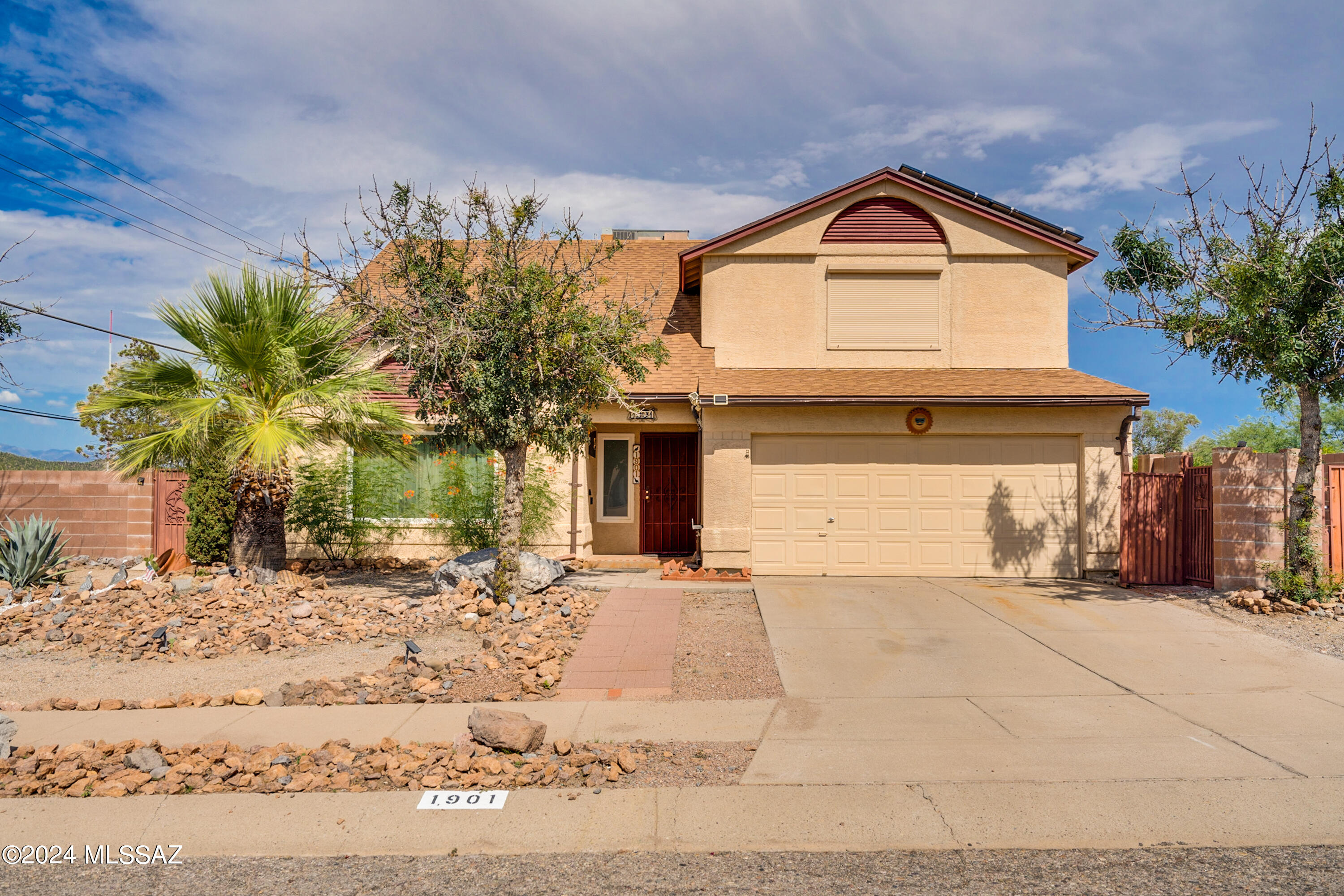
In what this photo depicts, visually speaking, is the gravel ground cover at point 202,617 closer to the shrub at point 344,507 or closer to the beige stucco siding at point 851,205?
the shrub at point 344,507

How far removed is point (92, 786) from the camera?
4812mm

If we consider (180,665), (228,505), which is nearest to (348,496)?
(228,505)

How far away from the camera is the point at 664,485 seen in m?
14.8

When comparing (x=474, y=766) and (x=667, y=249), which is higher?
(x=667, y=249)

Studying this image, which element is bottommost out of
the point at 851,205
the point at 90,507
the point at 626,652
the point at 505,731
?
the point at 626,652

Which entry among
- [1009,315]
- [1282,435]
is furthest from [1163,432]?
[1009,315]

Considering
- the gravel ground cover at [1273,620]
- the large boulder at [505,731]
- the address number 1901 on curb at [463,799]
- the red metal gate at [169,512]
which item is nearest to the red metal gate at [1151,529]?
the gravel ground cover at [1273,620]

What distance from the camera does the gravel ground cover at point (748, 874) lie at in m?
3.73

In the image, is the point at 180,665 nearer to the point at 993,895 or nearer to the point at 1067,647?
the point at 993,895

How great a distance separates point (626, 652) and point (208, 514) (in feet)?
26.2

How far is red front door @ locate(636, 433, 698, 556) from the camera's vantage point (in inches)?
582

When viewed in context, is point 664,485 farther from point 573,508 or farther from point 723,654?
point 723,654

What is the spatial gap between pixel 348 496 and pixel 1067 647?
1102 centimetres

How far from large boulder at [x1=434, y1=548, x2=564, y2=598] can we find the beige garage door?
3594 mm
